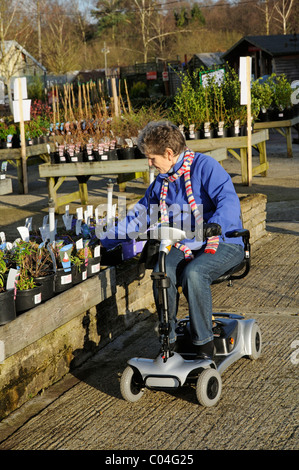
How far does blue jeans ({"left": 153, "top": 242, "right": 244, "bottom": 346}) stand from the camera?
3457 millimetres

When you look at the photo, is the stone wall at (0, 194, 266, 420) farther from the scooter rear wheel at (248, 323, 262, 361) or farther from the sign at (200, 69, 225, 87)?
the sign at (200, 69, 225, 87)

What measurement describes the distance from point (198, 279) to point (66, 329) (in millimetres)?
927

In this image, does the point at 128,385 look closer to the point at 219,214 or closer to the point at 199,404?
the point at 199,404

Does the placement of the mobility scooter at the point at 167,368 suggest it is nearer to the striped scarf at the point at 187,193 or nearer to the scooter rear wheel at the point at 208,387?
the scooter rear wheel at the point at 208,387

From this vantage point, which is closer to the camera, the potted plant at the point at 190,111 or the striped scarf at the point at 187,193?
the striped scarf at the point at 187,193

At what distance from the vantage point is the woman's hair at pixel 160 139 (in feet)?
12.0

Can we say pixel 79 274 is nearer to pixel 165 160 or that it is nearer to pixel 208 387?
pixel 165 160

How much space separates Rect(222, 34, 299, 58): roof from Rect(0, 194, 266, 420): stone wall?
29.3m


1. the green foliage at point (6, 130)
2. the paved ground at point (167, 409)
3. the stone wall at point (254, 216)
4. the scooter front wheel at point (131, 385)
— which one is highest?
the green foliage at point (6, 130)

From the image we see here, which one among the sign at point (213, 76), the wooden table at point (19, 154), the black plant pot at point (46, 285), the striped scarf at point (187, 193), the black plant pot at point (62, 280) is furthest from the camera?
the wooden table at point (19, 154)

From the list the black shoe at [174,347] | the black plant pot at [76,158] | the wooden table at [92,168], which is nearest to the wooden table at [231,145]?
the wooden table at [92,168]
